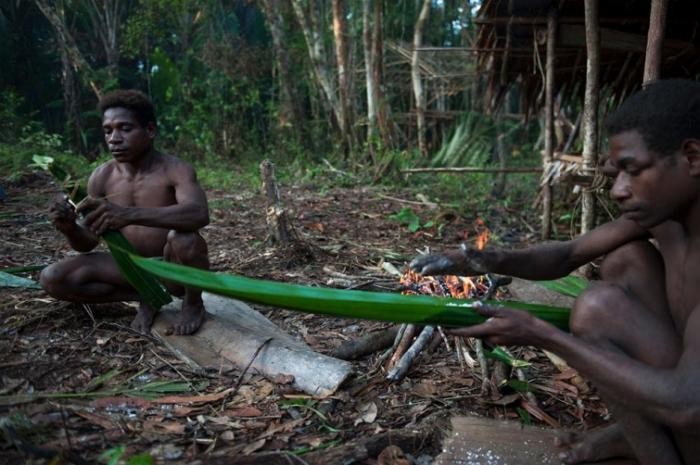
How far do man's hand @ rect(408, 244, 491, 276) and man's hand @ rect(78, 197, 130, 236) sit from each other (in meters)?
1.36

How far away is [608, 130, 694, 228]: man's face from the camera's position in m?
1.76

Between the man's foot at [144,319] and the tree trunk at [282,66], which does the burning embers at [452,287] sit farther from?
the tree trunk at [282,66]

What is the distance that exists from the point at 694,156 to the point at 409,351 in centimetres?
154

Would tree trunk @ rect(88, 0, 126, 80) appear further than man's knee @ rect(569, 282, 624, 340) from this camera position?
Yes

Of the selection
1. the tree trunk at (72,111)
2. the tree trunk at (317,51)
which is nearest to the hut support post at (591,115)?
the tree trunk at (317,51)

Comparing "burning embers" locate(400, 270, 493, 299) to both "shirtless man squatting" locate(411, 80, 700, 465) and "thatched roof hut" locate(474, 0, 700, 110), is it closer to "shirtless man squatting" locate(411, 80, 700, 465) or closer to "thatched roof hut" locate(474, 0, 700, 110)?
"shirtless man squatting" locate(411, 80, 700, 465)

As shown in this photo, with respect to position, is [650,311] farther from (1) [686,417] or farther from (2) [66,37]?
(2) [66,37]

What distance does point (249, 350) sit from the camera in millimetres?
2939

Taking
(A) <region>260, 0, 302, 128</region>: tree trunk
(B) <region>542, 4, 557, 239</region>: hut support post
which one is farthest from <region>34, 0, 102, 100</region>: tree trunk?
(B) <region>542, 4, 557, 239</region>: hut support post

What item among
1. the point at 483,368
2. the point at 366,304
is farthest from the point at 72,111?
the point at 366,304

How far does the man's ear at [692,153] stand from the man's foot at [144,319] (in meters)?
2.66

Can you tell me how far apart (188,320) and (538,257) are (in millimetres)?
1862

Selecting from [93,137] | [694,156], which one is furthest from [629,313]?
[93,137]

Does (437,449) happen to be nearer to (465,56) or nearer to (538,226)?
(538,226)
